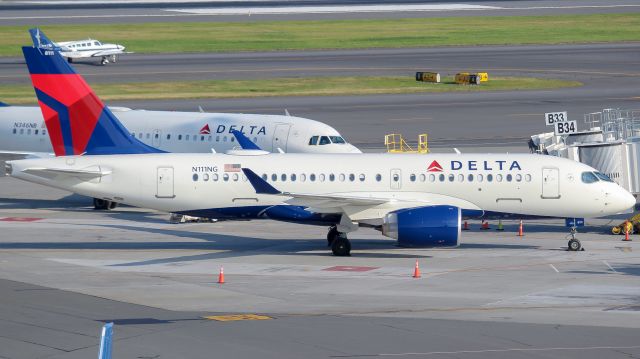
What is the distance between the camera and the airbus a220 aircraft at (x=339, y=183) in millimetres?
43531

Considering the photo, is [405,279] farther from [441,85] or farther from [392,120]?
[441,85]

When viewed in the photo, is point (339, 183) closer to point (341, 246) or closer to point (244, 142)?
point (341, 246)

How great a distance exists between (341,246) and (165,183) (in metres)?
6.97

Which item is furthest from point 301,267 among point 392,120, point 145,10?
point 145,10

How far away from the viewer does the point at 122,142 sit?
149 ft

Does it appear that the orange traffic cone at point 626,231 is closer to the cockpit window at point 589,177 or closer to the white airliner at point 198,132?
the cockpit window at point 589,177

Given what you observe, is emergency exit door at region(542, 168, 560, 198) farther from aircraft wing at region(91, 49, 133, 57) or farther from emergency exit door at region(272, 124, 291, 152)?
aircraft wing at region(91, 49, 133, 57)

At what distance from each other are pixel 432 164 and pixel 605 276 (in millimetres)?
8231

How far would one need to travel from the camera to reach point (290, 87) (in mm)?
100562

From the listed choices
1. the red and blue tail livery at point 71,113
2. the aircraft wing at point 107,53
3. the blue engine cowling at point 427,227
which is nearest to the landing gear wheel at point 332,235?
the blue engine cowling at point 427,227

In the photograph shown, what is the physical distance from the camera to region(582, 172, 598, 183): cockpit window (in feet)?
143

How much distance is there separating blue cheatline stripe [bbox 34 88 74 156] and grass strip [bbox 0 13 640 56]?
80108 mm

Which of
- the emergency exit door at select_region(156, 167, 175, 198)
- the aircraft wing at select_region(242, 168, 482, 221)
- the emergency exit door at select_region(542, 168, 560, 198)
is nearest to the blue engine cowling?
the aircraft wing at select_region(242, 168, 482, 221)

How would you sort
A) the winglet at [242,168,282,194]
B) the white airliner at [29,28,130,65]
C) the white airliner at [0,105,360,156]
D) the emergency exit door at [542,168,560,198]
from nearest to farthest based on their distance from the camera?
the winglet at [242,168,282,194]
the emergency exit door at [542,168,560,198]
the white airliner at [0,105,360,156]
the white airliner at [29,28,130,65]
